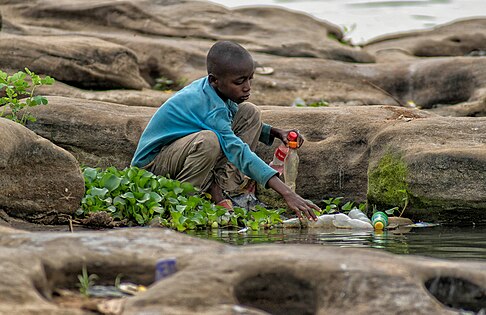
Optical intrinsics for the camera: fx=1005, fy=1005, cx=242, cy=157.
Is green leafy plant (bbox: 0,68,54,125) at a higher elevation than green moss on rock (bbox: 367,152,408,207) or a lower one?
higher

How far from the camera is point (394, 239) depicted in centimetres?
648

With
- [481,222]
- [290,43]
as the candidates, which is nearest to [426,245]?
[481,222]

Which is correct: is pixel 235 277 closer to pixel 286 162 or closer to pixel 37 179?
pixel 37 179

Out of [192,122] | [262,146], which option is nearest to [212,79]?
[192,122]

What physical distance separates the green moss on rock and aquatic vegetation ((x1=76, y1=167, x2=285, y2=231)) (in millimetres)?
782

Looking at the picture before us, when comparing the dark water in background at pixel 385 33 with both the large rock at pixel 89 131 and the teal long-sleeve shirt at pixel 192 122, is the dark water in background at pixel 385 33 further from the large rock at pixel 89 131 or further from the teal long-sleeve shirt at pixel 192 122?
the large rock at pixel 89 131

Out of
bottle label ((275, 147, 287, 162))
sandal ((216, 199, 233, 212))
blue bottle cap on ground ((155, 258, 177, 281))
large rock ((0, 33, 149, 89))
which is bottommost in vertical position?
sandal ((216, 199, 233, 212))

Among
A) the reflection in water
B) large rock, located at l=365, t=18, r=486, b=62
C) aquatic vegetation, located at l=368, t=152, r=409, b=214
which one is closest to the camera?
the reflection in water

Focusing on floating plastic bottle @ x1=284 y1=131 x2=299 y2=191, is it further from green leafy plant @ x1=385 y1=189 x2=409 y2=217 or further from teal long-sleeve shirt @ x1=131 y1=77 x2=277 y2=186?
green leafy plant @ x1=385 y1=189 x2=409 y2=217

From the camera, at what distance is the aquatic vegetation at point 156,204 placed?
696 centimetres

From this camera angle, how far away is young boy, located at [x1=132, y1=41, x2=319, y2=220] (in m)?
7.34

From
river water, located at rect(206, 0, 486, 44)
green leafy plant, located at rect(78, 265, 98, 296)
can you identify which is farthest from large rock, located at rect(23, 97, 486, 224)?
river water, located at rect(206, 0, 486, 44)

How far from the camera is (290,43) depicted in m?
15.2

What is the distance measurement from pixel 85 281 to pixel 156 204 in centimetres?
346
